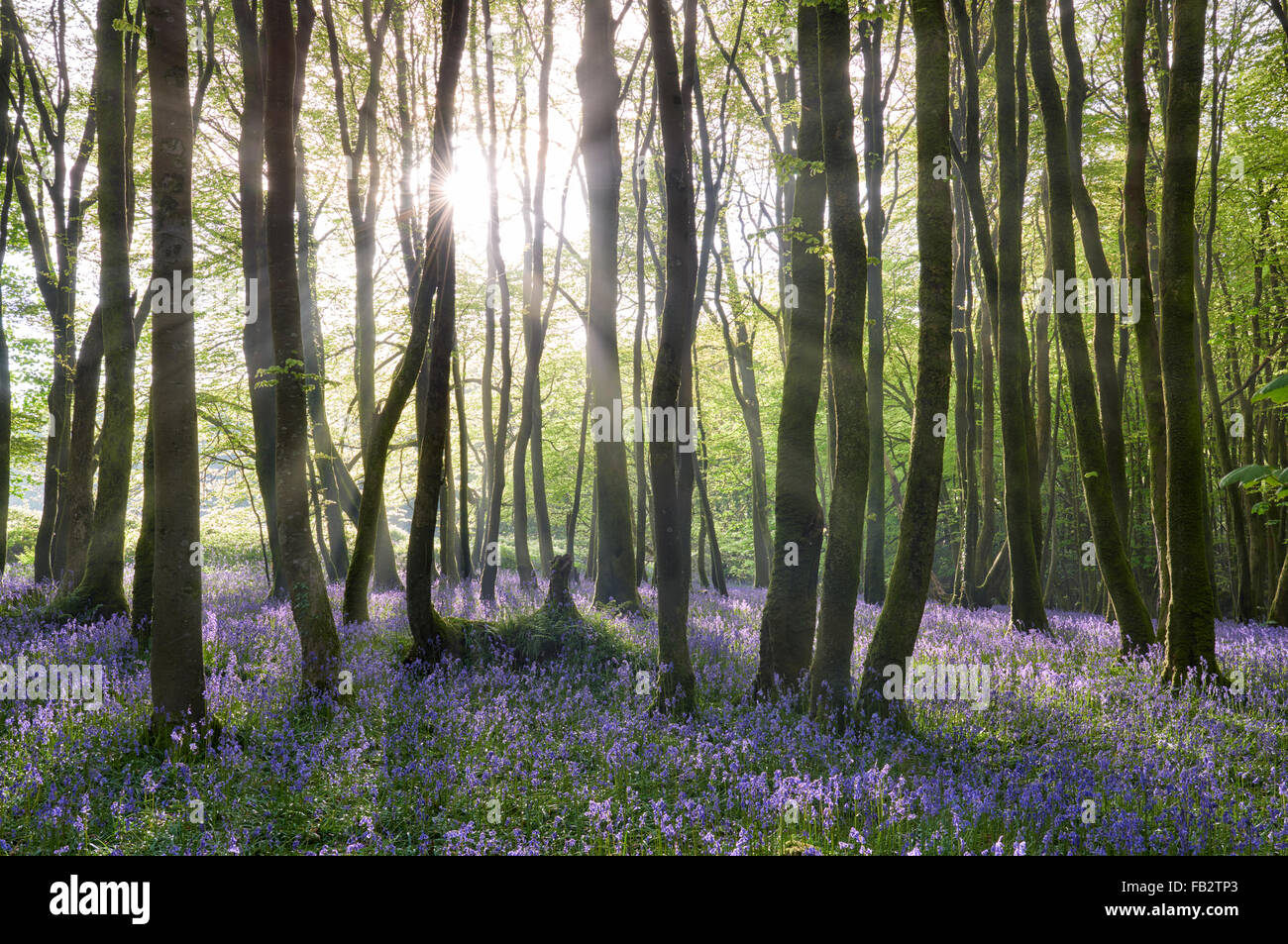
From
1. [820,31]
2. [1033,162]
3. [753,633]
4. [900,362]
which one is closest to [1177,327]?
[820,31]

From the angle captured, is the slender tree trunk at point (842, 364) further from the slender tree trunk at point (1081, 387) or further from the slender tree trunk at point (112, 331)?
the slender tree trunk at point (112, 331)

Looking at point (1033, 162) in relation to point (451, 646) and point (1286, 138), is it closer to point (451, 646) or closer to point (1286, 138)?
point (1286, 138)

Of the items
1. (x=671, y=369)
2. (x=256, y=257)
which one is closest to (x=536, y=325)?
(x=256, y=257)

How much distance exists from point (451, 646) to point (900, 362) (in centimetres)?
2250

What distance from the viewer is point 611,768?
4.77m

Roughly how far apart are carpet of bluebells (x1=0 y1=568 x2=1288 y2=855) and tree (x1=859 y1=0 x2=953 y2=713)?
702 millimetres

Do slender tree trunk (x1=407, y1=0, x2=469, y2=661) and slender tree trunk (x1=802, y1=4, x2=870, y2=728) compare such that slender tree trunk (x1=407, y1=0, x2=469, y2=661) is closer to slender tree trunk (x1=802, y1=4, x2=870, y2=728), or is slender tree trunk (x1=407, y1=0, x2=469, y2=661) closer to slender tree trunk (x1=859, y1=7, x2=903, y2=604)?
slender tree trunk (x1=802, y1=4, x2=870, y2=728)

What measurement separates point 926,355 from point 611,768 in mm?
4127

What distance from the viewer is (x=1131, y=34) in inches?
316

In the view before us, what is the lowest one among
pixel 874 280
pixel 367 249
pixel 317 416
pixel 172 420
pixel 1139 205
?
pixel 172 420

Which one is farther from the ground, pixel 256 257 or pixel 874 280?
pixel 874 280

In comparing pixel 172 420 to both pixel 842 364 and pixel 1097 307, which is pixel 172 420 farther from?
pixel 1097 307

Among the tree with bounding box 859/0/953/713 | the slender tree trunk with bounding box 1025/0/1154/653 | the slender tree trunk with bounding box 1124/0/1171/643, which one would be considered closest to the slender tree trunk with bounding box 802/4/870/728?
the tree with bounding box 859/0/953/713

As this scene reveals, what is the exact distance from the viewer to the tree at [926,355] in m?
5.76
